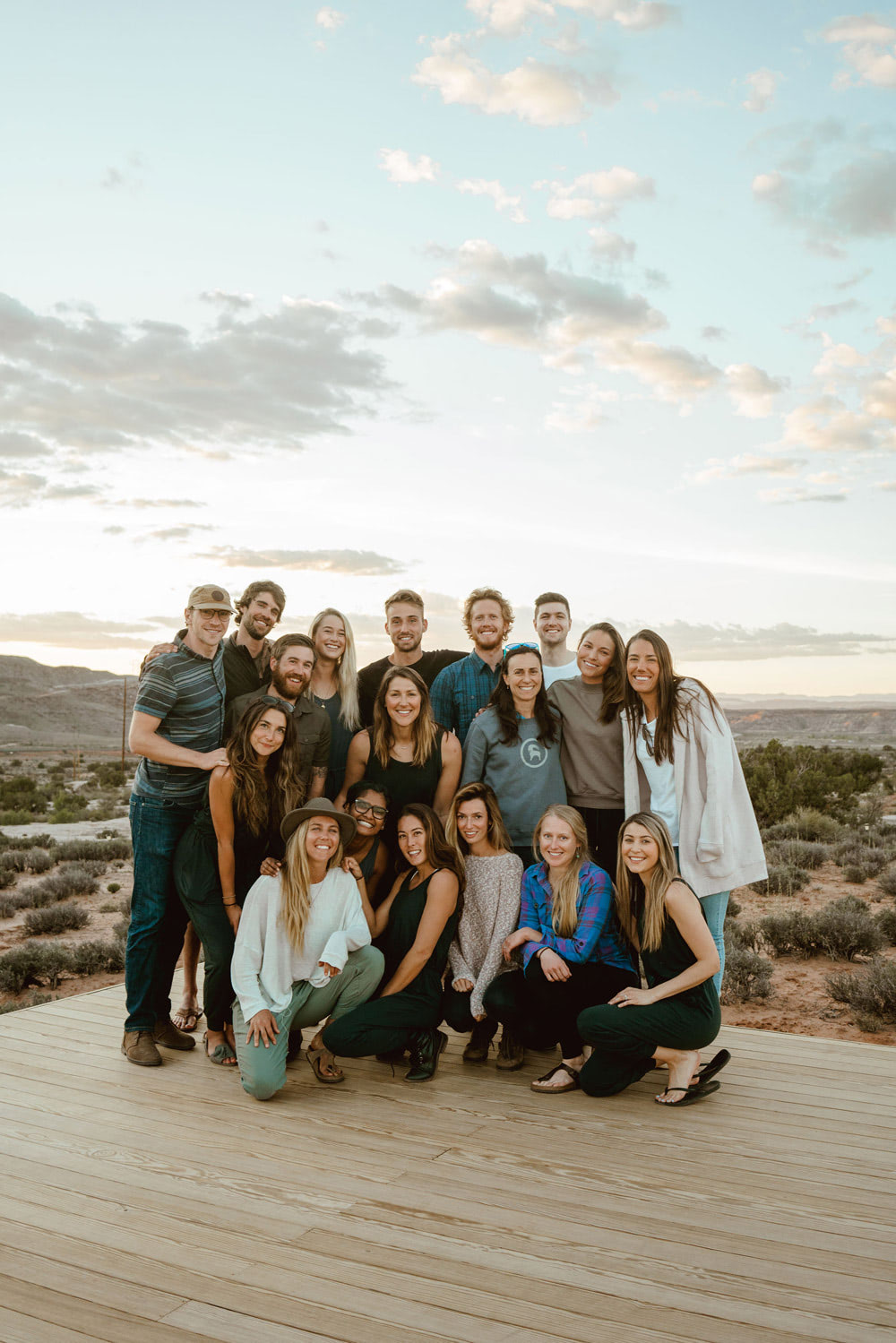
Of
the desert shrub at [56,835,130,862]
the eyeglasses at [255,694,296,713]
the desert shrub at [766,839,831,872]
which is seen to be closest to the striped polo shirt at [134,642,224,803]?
the eyeglasses at [255,694,296,713]

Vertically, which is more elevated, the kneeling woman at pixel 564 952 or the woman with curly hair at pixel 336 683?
the woman with curly hair at pixel 336 683

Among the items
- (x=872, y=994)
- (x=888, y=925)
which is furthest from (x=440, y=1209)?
(x=888, y=925)

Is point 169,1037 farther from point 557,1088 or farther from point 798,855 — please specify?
point 798,855

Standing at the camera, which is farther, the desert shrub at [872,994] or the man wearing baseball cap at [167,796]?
the desert shrub at [872,994]

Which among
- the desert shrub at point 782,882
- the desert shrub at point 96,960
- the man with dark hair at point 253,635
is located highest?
the man with dark hair at point 253,635

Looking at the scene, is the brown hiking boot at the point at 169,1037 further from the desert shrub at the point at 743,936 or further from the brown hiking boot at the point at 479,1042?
the desert shrub at the point at 743,936

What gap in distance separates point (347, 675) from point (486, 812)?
3.70ft

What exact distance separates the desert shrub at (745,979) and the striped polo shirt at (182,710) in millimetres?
5713

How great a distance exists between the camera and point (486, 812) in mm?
4586

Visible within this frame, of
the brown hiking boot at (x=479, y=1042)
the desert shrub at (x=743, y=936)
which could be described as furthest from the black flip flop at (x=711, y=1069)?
the desert shrub at (x=743, y=936)

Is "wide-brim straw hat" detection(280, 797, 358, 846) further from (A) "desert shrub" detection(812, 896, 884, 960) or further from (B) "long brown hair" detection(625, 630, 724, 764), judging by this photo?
(A) "desert shrub" detection(812, 896, 884, 960)

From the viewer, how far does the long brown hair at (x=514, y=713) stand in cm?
479

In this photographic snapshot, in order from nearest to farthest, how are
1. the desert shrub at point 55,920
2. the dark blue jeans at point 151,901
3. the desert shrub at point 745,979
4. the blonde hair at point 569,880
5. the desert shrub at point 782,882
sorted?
1. the blonde hair at point 569,880
2. the dark blue jeans at point 151,901
3. the desert shrub at point 745,979
4. the desert shrub at point 55,920
5. the desert shrub at point 782,882

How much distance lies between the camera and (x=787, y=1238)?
2.88 m
